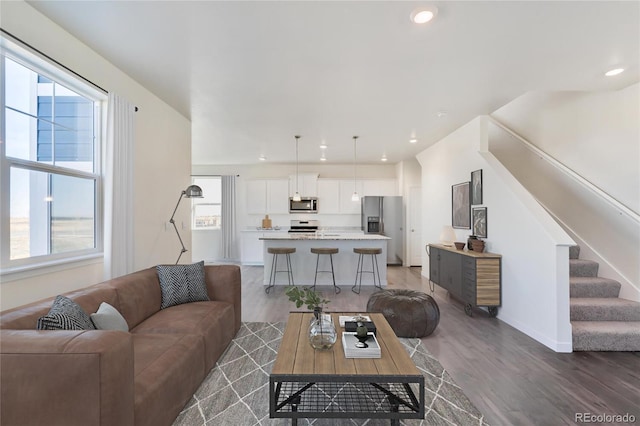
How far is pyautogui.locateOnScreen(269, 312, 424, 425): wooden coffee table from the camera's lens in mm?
1550

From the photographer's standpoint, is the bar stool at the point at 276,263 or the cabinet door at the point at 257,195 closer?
the bar stool at the point at 276,263

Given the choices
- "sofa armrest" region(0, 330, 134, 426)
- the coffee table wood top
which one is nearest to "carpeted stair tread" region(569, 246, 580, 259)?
the coffee table wood top

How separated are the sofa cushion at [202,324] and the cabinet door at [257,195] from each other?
16.8 ft

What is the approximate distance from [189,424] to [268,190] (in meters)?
6.38

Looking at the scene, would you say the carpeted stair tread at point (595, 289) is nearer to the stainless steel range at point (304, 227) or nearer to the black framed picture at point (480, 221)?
the black framed picture at point (480, 221)

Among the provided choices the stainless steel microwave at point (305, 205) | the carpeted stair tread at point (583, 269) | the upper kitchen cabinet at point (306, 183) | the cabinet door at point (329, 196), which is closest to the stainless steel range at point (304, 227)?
the stainless steel microwave at point (305, 205)

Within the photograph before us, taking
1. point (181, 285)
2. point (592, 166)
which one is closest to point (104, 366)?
point (181, 285)

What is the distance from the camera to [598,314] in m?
3.13

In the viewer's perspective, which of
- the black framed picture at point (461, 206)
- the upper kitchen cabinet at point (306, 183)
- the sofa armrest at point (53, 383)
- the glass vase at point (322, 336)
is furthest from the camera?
the upper kitchen cabinet at point (306, 183)

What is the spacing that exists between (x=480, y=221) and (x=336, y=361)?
11.3 feet

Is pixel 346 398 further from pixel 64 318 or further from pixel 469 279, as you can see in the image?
pixel 469 279

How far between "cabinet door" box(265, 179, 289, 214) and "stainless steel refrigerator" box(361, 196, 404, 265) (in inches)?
84.6

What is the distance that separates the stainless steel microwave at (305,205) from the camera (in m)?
7.82

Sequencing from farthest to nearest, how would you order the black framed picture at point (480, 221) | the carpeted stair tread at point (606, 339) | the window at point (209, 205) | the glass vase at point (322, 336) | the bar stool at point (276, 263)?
the window at point (209, 205), the bar stool at point (276, 263), the black framed picture at point (480, 221), the carpeted stair tread at point (606, 339), the glass vase at point (322, 336)
